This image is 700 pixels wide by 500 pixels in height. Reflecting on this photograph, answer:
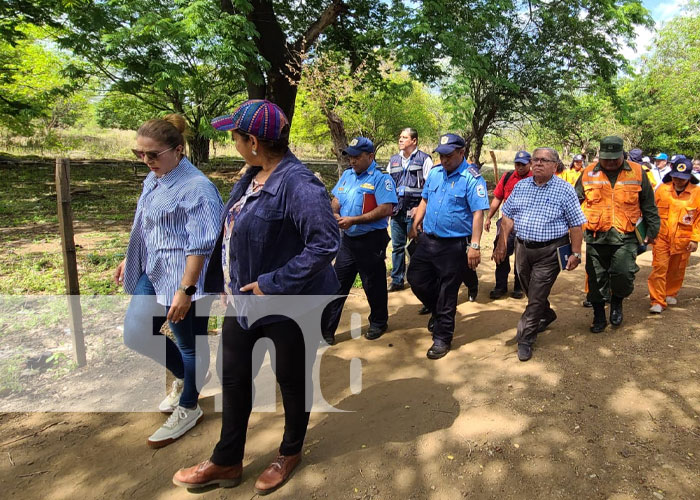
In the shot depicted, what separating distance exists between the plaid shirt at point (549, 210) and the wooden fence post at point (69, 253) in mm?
3727

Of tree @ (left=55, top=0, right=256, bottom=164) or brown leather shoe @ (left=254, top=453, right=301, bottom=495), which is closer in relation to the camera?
brown leather shoe @ (left=254, top=453, right=301, bottom=495)

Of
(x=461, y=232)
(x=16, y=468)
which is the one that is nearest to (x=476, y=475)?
(x=461, y=232)

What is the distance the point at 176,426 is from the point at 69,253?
1.69 m

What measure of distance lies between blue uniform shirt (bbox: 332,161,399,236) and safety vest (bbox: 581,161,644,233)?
2.08 m

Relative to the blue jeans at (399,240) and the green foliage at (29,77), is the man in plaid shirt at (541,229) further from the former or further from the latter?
the green foliage at (29,77)

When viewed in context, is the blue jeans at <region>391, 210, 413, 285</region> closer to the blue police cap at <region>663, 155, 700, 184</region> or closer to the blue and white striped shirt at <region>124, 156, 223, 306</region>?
the blue police cap at <region>663, 155, 700, 184</region>

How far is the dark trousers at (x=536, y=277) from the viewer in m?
3.97

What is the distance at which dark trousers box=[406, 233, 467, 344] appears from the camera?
4.04 metres

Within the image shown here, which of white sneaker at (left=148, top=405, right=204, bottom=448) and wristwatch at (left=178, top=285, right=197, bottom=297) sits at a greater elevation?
wristwatch at (left=178, top=285, right=197, bottom=297)

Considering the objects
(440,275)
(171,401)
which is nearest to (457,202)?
(440,275)

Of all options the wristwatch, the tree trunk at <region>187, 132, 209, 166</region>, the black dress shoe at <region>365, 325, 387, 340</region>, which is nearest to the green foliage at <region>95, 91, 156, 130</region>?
the tree trunk at <region>187, 132, 209, 166</region>

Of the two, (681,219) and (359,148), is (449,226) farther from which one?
(681,219)

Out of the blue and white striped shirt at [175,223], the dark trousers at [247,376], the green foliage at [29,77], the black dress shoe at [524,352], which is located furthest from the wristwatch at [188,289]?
the green foliage at [29,77]

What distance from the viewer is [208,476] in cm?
243
